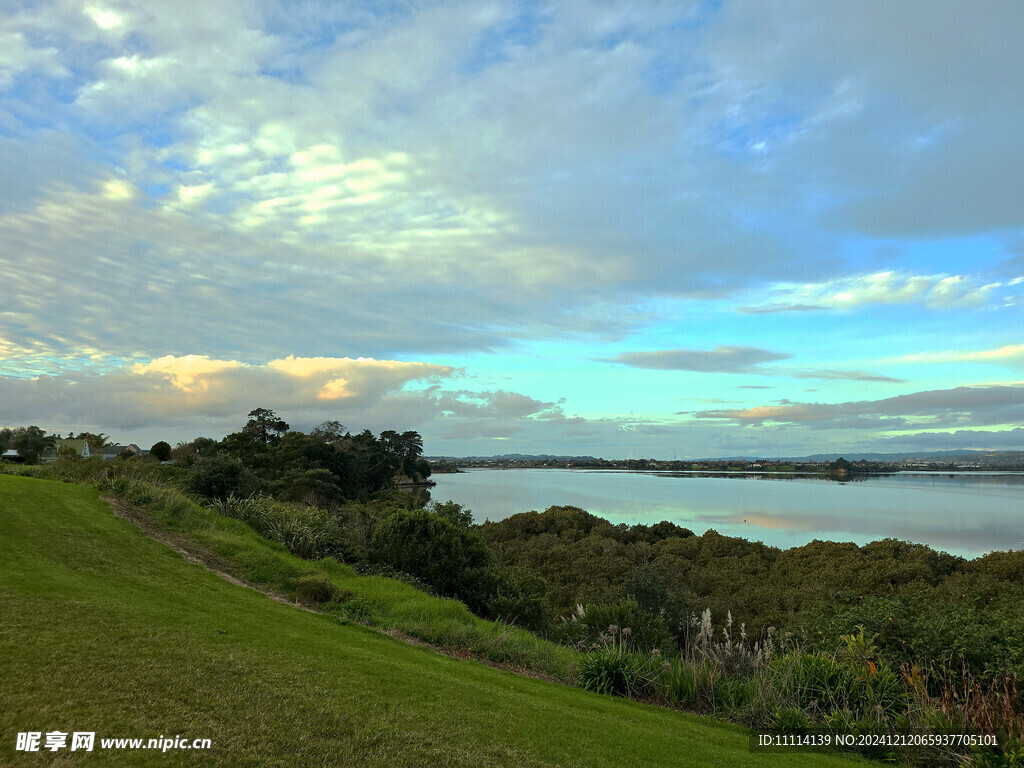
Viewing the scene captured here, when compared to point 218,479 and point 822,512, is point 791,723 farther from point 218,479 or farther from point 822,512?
point 822,512

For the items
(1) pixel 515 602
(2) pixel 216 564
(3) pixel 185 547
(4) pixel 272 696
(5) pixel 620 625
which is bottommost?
(1) pixel 515 602

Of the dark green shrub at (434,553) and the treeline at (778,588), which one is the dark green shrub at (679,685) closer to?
the treeline at (778,588)

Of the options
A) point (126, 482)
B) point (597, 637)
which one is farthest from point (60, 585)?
point (126, 482)

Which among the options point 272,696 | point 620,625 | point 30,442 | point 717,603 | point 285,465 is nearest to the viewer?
point 272,696

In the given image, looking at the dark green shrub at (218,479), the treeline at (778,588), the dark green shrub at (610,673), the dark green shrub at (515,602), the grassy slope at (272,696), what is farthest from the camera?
the dark green shrub at (218,479)

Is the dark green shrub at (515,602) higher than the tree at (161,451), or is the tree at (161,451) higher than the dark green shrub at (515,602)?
the tree at (161,451)

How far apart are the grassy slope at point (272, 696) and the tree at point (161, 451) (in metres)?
36.4

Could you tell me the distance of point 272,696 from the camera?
17.2 ft

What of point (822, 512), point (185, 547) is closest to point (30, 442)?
point (185, 547)

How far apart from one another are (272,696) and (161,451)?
140 feet

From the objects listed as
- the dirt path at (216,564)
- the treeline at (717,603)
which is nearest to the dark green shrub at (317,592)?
the treeline at (717,603)

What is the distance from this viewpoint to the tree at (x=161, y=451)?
135ft

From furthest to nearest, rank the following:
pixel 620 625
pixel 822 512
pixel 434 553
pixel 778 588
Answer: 1. pixel 822 512
2. pixel 778 588
3. pixel 434 553
4. pixel 620 625

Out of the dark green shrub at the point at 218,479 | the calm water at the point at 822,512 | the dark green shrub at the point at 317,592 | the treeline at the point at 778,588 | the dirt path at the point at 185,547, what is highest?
the dark green shrub at the point at 218,479
